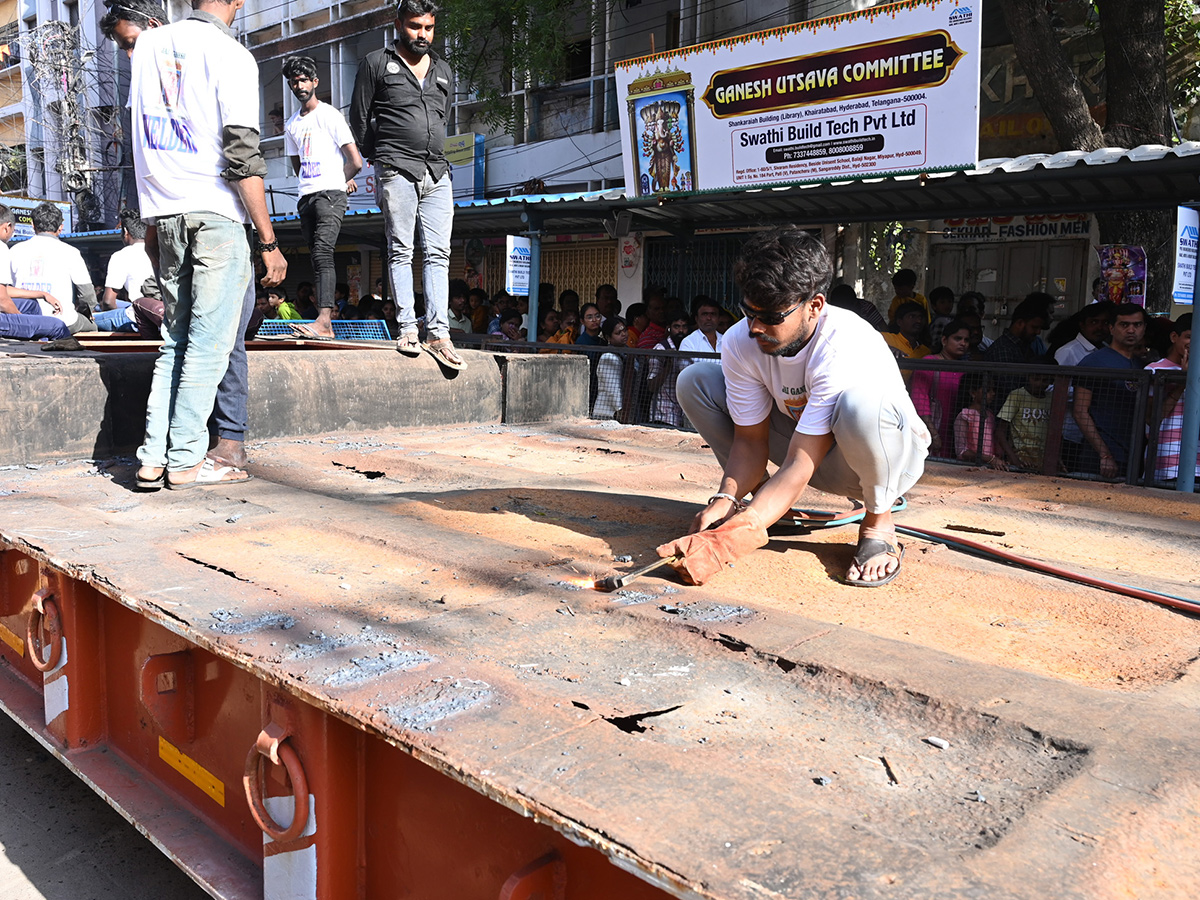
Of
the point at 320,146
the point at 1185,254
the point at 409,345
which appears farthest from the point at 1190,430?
the point at 320,146

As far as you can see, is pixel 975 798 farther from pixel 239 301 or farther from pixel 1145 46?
pixel 1145 46

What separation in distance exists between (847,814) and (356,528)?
6.26ft

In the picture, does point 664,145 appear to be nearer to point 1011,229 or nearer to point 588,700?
point 1011,229

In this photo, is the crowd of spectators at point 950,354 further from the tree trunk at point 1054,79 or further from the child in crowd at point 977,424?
the tree trunk at point 1054,79

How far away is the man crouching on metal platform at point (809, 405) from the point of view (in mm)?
2443

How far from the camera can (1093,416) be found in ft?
17.2

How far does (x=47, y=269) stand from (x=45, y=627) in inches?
204

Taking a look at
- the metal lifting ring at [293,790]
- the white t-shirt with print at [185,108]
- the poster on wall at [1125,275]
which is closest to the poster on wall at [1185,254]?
the poster on wall at [1125,275]

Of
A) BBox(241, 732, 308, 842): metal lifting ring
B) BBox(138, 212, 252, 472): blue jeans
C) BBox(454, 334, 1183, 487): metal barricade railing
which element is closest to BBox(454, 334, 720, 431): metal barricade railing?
BBox(454, 334, 1183, 487): metal barricade railing

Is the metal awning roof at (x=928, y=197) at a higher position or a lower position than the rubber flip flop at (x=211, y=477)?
higher

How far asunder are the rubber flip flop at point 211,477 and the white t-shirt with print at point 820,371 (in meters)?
1.91

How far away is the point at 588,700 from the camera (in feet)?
5.31

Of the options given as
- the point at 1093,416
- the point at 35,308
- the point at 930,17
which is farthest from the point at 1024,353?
the point at 35,308

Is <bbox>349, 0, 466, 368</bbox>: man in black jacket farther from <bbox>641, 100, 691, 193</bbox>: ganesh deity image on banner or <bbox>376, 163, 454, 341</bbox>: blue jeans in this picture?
<bbox>641, 100, 691, 193</bbox>: ganesh deity image on banner
